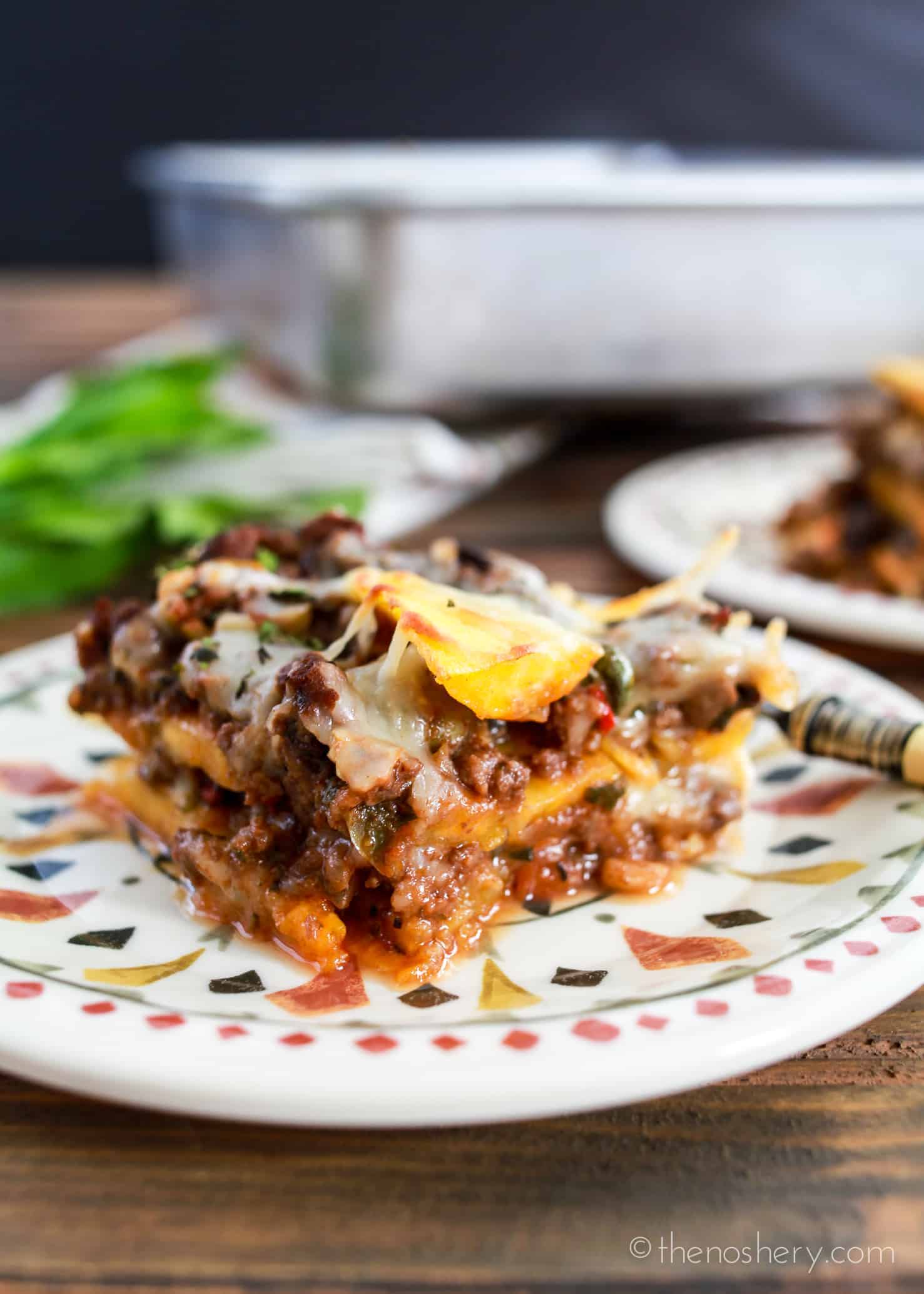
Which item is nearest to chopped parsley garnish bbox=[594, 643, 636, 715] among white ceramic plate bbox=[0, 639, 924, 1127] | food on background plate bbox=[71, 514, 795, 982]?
food on background plate bbox=[71, 514, 795, 982]

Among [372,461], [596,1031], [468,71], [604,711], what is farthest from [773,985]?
[468,71]

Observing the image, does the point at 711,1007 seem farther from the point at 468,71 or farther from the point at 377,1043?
the point at 468,71

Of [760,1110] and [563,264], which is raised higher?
[563,264]

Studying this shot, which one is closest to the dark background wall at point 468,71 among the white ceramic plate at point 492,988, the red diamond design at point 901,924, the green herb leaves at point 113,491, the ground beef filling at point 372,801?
the green herb leaves at point 113,491

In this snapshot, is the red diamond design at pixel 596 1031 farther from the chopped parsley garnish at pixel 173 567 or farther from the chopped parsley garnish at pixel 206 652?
the chopped parsley garnish at pixel 173 567

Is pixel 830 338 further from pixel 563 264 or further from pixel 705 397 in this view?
pixel 563 264

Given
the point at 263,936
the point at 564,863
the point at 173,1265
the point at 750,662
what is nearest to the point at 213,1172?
the point at 173,1265
